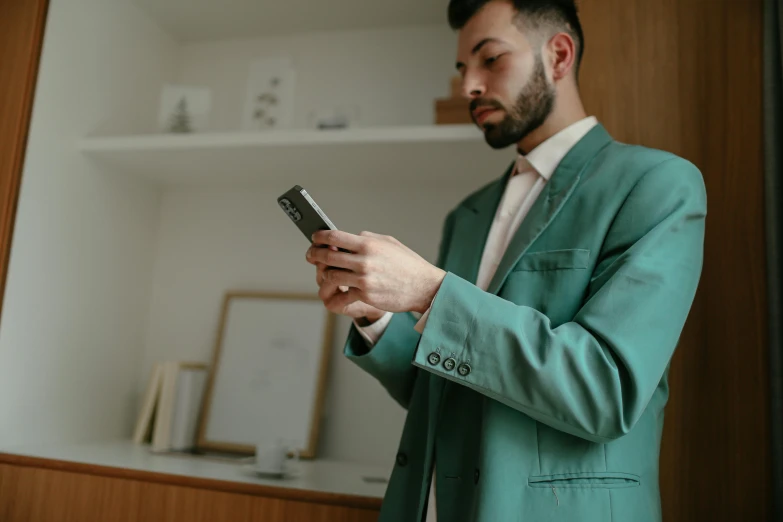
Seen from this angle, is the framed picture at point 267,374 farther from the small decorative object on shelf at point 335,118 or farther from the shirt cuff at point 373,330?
the shirt cuff at point 373,330

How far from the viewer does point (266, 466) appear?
1.32 metres

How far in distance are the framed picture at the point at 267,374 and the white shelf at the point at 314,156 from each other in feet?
1.15

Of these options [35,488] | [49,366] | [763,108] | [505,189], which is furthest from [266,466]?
[763,108]

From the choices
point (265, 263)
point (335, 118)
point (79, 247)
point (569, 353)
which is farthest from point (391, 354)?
point (79, 247)

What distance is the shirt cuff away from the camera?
1.11 m

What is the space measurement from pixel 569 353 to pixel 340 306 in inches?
13.9

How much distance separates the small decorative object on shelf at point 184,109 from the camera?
1.69 meters

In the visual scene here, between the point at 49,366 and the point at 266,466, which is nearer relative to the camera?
the point at 266,466

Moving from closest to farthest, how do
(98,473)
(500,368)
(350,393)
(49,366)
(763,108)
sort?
(500,368)
(763,108)
(98,473)
(49,366)
(350,393)

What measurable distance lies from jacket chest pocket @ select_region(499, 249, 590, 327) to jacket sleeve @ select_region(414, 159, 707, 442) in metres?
0.05

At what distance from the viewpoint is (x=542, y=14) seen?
1117 millimetres

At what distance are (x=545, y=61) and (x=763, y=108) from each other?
382 mm

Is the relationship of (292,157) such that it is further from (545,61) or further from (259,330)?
(545,61)

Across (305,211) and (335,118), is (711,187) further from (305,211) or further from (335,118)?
(335,118)
